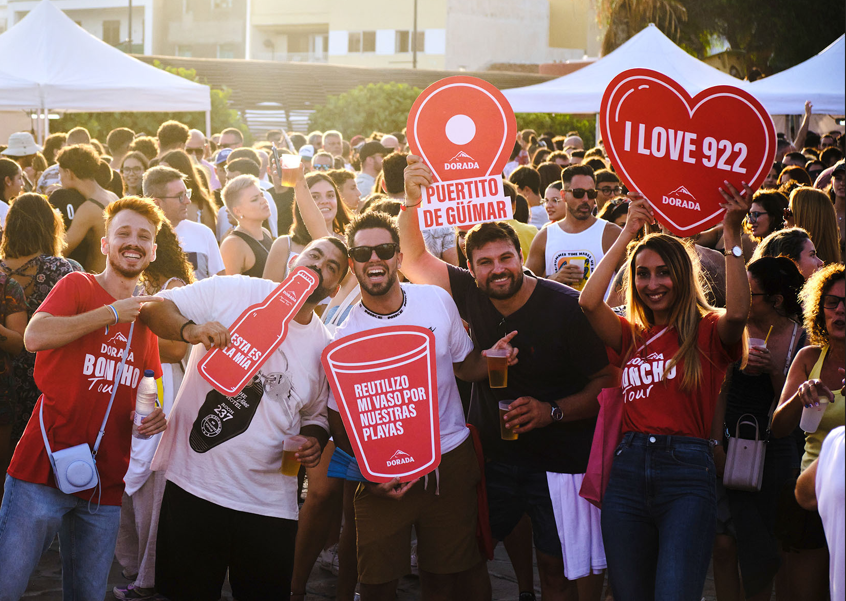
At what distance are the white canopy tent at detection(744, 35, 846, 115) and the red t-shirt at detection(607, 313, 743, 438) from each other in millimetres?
10025

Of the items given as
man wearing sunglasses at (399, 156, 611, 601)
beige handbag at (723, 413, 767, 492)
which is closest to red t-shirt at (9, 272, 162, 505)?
man wearing sunglasses at (399, 156, 611, 601)

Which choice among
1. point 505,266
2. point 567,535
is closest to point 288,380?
point 505,266

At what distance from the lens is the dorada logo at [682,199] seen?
3.67m

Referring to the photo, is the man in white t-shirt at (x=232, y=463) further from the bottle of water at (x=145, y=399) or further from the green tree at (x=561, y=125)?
the green tree at (x=561, y=125)

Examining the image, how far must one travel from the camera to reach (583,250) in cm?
577

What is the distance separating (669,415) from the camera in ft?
11.2

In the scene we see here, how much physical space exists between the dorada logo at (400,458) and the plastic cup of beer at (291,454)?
1.13ft

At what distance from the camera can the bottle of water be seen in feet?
11.1

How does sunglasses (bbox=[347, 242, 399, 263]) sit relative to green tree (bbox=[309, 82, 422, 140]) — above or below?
below

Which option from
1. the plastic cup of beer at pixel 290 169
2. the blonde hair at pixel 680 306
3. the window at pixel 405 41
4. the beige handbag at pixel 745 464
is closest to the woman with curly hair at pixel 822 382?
the beige handbag at pixel 745 464

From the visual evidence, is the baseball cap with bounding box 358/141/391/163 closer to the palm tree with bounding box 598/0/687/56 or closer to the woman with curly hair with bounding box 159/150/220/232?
the woman with curly hair with bounding box 159/150/220/232

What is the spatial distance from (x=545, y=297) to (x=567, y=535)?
1.01m

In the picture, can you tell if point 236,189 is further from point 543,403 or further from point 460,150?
point 543,403

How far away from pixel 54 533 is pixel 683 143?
2.93 m
